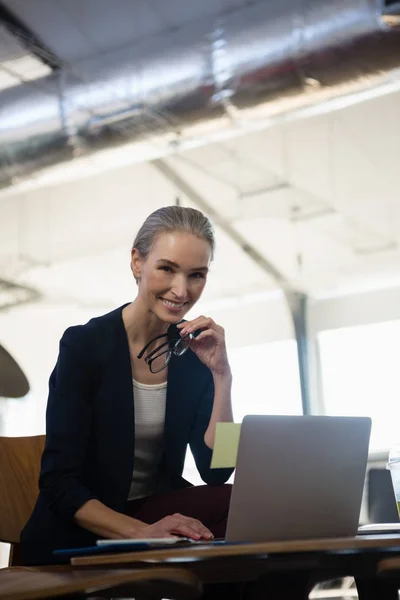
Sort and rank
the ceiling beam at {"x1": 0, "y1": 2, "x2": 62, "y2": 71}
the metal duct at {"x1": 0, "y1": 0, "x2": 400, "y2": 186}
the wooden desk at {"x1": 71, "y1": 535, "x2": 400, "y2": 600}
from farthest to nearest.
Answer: the ceiling beam at {"x1": 0, "y1": 2, "x2": 62, "y2": 71}, the metal duct at {"x1": 0, "y1": 0, "x2": 400, "y2": 186}, the wooden desk at {"x1": 71, "y1": 535, "x2": 400, "y2": 600}

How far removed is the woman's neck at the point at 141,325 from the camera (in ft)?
Result: 4.66

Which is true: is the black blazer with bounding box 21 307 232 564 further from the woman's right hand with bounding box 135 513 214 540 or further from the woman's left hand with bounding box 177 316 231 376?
the woman's right hand with bounding box 135 513 214 540

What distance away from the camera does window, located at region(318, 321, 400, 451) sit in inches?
168

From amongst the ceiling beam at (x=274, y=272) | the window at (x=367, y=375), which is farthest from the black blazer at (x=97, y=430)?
the ceiling beam at (x=274, y=272)

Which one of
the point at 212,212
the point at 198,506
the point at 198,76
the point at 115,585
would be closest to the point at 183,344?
the point at 198,506

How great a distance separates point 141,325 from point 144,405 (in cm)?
14

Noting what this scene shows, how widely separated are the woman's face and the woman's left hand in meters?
0.04

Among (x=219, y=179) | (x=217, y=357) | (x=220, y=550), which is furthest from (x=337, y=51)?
(x=220, y=550)

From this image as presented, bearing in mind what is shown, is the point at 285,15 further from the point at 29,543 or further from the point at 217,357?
the point at 29,543

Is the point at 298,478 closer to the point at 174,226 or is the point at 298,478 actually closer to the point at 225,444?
the point at 225,444

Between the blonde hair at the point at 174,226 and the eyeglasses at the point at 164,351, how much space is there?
162 mm

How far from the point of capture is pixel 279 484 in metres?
Result: 0.86

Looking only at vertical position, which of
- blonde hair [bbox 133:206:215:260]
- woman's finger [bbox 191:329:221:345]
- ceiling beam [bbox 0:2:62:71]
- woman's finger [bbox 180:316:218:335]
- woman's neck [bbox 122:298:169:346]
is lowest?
woman's finger [bbox 191:329:221:345]

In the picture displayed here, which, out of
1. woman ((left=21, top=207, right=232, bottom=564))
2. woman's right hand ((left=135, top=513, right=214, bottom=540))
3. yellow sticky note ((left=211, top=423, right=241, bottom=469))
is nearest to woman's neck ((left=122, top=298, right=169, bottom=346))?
woman ((left=21, top=207, right=232, bottom=564))
